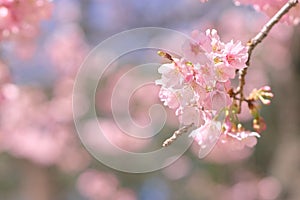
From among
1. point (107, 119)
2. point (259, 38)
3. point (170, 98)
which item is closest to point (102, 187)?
point (107, 119)

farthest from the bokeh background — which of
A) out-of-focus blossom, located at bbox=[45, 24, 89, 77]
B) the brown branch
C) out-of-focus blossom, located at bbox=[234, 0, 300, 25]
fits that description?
the brown branch

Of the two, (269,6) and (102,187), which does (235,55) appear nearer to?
(269,6)

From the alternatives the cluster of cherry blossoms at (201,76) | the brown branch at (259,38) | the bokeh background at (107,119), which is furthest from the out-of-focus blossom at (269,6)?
the bokeh background at (107,119)

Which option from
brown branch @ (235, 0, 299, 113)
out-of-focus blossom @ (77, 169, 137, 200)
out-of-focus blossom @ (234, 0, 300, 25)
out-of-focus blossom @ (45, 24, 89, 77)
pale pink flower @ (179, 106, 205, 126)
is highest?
out-of-focus blossom @ (45, 24, 89, 77)

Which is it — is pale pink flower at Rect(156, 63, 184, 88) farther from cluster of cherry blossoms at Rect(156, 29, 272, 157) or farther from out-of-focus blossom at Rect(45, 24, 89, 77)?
out-of-focus blossom at Rect(45, 24, 89, 77)

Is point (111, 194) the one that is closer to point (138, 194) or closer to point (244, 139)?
point (138, 194)

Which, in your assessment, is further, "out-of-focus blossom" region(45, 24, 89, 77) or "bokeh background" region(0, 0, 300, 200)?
"out-of-focus blossom" region(45, 24, 89, 77)
